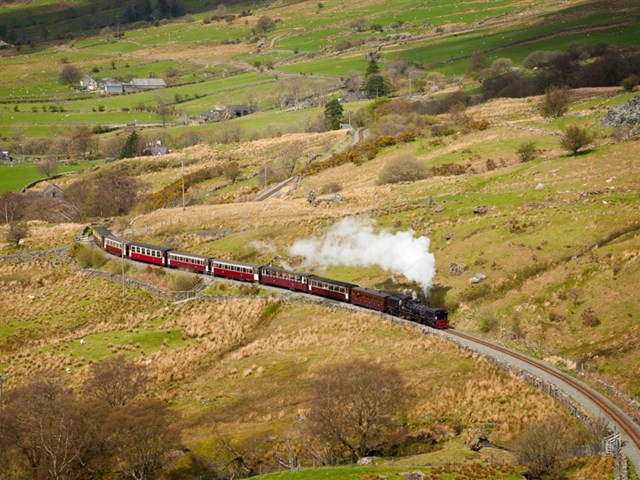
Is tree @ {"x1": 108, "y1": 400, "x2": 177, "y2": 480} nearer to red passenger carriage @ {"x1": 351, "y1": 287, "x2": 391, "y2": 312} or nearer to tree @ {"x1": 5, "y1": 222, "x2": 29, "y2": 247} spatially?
red passenger carriage @ {"x1": 351, "y1": 287, "x2": 391, "y2": 312}

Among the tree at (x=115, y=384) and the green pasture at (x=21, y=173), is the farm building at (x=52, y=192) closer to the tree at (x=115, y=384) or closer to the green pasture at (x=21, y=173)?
the green pasture at (x=21, y=173)

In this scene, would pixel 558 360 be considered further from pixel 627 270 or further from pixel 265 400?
pixel 265 400

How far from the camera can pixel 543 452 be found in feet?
127

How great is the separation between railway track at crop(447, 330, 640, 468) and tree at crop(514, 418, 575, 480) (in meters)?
3.37

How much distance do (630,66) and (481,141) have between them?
50337 millimetres

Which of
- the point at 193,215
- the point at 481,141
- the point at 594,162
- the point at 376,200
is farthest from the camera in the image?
the point at 481,141

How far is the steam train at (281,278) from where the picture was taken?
65.9m

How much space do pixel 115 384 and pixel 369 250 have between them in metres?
34.3

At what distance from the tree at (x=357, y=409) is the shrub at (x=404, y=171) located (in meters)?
67.7

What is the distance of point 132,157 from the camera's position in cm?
18425

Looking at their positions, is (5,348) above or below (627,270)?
below

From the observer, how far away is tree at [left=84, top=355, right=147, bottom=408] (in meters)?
56.0

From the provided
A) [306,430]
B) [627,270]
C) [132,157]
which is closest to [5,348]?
[306,430]

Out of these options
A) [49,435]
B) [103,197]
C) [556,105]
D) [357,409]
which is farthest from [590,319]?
[103,197]
